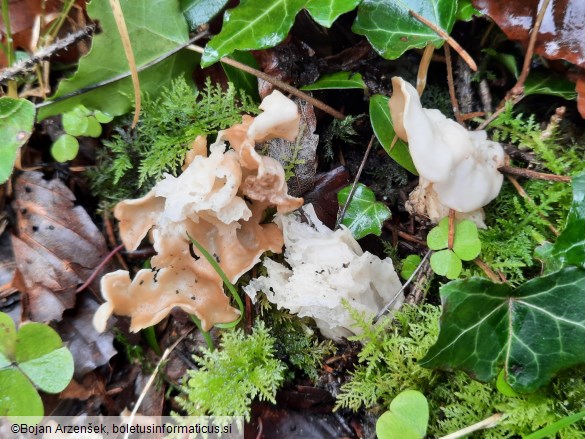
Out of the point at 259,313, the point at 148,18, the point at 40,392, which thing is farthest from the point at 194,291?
the point at 148,18

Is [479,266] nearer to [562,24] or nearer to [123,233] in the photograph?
[562,24]

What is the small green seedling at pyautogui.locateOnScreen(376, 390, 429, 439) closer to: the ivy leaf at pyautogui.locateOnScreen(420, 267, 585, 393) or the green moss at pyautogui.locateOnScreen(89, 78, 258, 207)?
the ivy leaf at pyautogui.locateOnScreen(420, 267, 585, 393)

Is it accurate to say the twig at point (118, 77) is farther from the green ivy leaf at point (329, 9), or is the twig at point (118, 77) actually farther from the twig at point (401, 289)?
the twig at point (401, 289)

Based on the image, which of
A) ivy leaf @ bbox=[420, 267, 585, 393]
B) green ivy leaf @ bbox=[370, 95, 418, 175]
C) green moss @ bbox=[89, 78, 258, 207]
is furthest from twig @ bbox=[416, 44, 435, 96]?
ivy leaf @ bbox=[420, 267, 585, 393]

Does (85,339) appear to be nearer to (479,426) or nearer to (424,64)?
(479,426)

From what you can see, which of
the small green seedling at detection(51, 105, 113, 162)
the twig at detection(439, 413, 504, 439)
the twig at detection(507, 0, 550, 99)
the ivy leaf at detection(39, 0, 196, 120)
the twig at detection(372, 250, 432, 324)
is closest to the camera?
the twig at detection(439, 413, 504, 439)

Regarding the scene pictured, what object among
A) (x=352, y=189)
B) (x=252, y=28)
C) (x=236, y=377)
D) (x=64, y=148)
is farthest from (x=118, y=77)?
(x=236, y=377)
